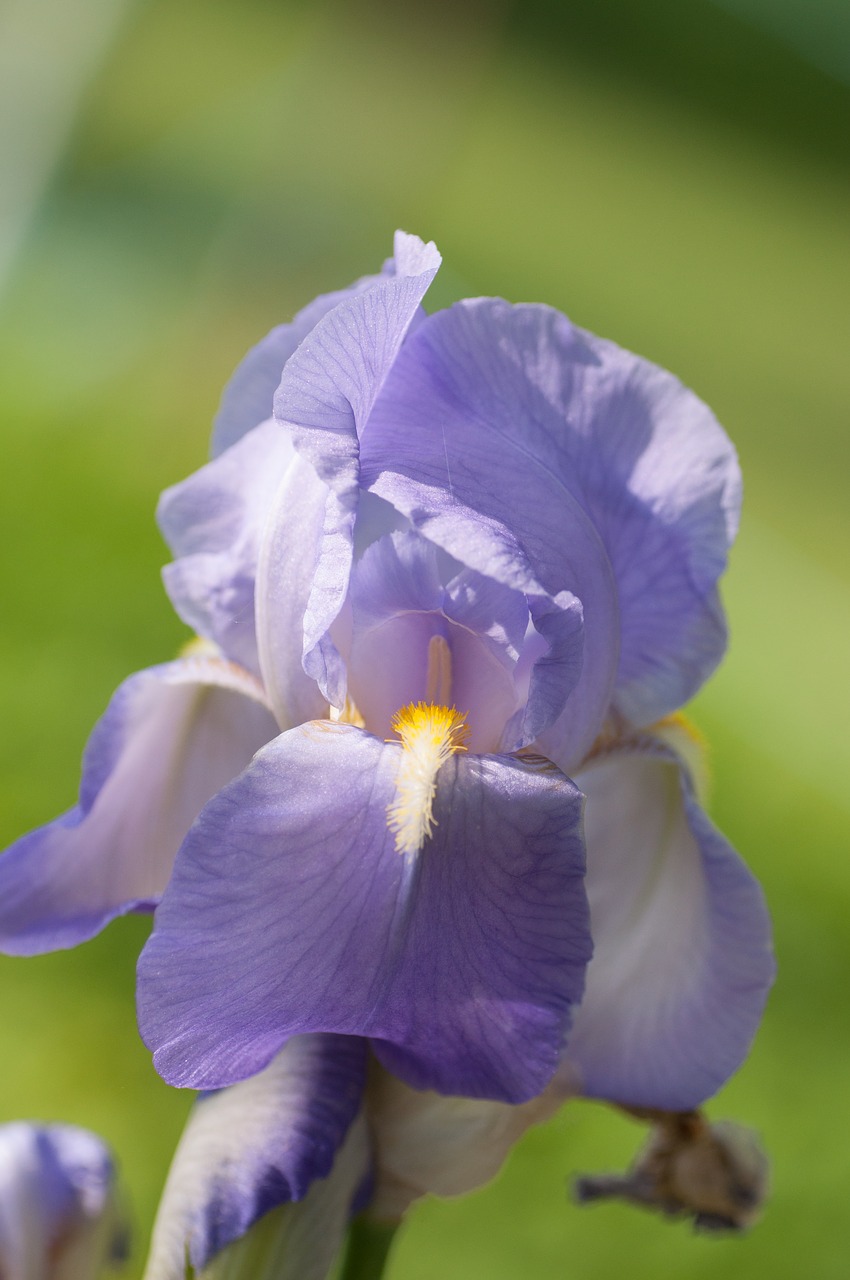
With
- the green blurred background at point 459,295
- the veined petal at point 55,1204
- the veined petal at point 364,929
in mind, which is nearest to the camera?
the veined petal at point 364,929

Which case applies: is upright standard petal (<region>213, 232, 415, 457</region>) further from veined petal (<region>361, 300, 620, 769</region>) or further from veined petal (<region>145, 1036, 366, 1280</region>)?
veined petal (<region>145, 1036, 366, 1280</region>)

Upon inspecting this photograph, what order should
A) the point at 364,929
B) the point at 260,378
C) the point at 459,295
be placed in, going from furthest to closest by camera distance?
the point at 459,295 → the point at 260,378 → the point at 364,929

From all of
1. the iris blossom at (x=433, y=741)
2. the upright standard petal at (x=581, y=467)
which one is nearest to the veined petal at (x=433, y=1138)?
the iris blossom at (x=433, y=741)

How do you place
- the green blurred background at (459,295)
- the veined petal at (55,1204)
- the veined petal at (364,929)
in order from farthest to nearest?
1. the green blurred background at (459,295)
2. the veined petal at (55,1204)
3. the veined petal at (364,929)

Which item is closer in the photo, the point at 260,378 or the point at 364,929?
the point at 364,929

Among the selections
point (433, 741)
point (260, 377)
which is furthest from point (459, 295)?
point (433, 741)

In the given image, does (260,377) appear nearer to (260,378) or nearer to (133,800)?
(260,378)

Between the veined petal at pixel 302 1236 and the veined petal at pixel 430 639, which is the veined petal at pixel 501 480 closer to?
the veined petal at pixel 430 639
